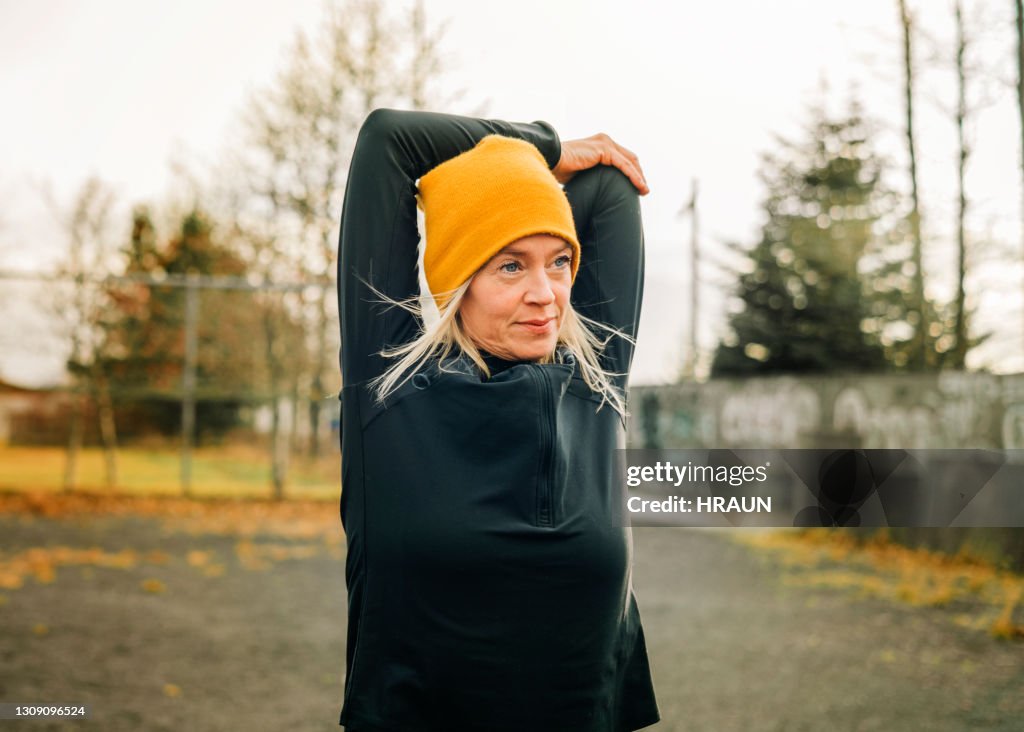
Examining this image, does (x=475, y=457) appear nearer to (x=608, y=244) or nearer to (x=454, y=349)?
(x=454, y=349)

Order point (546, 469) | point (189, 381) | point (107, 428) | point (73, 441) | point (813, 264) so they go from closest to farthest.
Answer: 1. point (546, 469)
2. point (73, 441)
3. point (107, 428)
4. point (189, 381)
5. point (813, 264)

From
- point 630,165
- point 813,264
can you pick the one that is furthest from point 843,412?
point 630,165

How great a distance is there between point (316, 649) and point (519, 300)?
4.08 metres

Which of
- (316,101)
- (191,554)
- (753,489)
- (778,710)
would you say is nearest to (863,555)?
(753,489)

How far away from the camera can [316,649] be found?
4.91 meters

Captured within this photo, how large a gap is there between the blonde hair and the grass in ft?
31.2

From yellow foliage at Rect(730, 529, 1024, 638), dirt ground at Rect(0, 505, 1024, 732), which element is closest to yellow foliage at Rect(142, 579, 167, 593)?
dirt ground at Rect(0, 505, 1024, 732)

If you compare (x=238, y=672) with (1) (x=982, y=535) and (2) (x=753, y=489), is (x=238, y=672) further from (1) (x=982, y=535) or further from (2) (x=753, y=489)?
(1) (x=982, y=535)

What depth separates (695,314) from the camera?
14391 mm

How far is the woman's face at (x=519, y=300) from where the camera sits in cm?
130

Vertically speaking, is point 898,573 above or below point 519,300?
below

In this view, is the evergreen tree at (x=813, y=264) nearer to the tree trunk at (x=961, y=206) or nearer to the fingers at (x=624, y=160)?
the tree trunk at (x=961, y=206)

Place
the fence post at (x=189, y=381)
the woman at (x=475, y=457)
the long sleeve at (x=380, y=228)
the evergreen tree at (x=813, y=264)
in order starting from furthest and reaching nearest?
the evergreen tree at (x=813, y=264)
the fence post at (x=189, y=381)
the long sleeve at (x=380, y=228)
the woman at (x=475, y=457)

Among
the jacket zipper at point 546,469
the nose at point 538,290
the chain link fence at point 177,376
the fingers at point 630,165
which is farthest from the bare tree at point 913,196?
the jacket zipper at point 546,469
